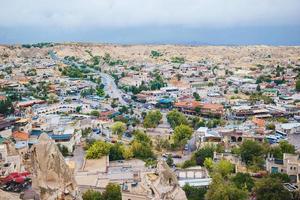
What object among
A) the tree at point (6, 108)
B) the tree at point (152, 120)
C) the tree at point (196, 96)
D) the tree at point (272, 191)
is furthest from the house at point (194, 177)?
the tree at point (196, 96)

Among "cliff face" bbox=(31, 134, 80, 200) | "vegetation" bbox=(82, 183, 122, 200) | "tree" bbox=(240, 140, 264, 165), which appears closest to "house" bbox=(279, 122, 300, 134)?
"tree" bbox=(240, 140, 264, 165)

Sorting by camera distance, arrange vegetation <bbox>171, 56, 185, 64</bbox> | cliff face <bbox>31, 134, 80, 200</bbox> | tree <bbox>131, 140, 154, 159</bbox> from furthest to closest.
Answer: vegetation <bbox>171, 56, 185, 64</bbox>, tree <bbox>131, 140, 154, 159</bbox>, cliff face <bbox>31, 134, 80, 200</bbox>

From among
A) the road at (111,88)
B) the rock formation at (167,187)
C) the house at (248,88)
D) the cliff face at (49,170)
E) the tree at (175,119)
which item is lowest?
the road at (111,88)

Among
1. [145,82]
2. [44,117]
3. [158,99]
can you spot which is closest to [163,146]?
[44,117]

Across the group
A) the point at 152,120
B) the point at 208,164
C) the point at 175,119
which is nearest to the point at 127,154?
the point at 208,164

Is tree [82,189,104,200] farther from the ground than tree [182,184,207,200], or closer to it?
farther from the ground

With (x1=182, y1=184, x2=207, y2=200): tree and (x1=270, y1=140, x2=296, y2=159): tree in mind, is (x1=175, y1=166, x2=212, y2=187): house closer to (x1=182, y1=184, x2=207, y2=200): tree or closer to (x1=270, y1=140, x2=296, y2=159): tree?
(x1=182, y1=184, x2=207, y2=200): tree

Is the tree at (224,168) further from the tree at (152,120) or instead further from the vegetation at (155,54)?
the vegetation at (155,54)

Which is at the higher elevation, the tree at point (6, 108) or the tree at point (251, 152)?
the tree at point (251, 152)
